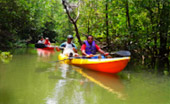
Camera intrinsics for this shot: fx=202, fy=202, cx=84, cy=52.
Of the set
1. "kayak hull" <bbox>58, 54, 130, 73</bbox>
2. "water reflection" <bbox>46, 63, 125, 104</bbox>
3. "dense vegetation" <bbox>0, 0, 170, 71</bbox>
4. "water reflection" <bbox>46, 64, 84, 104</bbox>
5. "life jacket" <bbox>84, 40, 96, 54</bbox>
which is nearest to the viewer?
"water reflection" <bbox>46, 64, 84, 104</bbox>

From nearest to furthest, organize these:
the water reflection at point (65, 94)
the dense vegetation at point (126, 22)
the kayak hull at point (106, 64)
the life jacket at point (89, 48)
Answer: the water reflection at point (65, 94) < the kayak hull at point (106, 64) < the life jacket at point (89, 48) < the dense vegetation at point (126, 22)

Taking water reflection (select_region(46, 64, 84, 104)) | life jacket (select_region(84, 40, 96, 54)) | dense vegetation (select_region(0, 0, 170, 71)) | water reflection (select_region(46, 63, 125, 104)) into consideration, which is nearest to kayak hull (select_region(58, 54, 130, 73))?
water reflection (select_region(46, 63, 125, 104))

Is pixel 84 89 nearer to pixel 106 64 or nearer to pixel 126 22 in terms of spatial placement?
pixel 106 64

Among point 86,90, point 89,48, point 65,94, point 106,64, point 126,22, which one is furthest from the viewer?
point 126,22

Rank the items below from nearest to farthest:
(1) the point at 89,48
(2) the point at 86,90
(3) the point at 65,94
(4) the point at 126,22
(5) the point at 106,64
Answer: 1. (3) the point at 65,94
2. (2) the point at 86,90
3. (5) the point at 106,64
4. (1) the point at 89,48
5. (4) the point at 126,22

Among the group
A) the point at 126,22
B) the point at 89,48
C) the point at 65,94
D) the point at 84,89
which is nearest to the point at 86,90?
the point at 84,89

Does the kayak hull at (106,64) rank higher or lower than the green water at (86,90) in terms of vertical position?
higher

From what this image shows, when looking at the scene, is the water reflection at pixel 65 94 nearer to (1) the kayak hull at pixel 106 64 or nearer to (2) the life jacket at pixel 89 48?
(1) the kayak hull at pixel 106 64

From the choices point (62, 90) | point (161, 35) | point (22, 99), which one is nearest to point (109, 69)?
point (62, 90)

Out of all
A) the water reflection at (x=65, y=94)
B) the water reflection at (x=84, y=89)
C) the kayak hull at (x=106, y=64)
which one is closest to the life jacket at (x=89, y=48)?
the kayak hull at (x=106, y=64)

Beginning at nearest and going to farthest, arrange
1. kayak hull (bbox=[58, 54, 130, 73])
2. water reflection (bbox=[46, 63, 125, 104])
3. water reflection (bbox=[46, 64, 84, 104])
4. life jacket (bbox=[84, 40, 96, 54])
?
water reflection (bbox=[46, 64, 84, 104]) < water reflection (bbox=[46, 63, 125, 104]) < kayak hull (bbox=[58, 54, 130, 73]) < life jacket (bbox=[84, 40, 96, 54])

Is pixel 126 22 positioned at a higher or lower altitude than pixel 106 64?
higher

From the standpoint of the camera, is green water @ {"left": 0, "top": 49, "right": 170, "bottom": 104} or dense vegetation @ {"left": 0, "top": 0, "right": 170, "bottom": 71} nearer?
green water @ {"left": 0, "top": 49, "right": 170, "bottom": 104}

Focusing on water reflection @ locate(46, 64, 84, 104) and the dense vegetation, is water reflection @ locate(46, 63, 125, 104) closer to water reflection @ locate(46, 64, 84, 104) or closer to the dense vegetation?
water reflection @ locate(46, 64, 84, 104)
